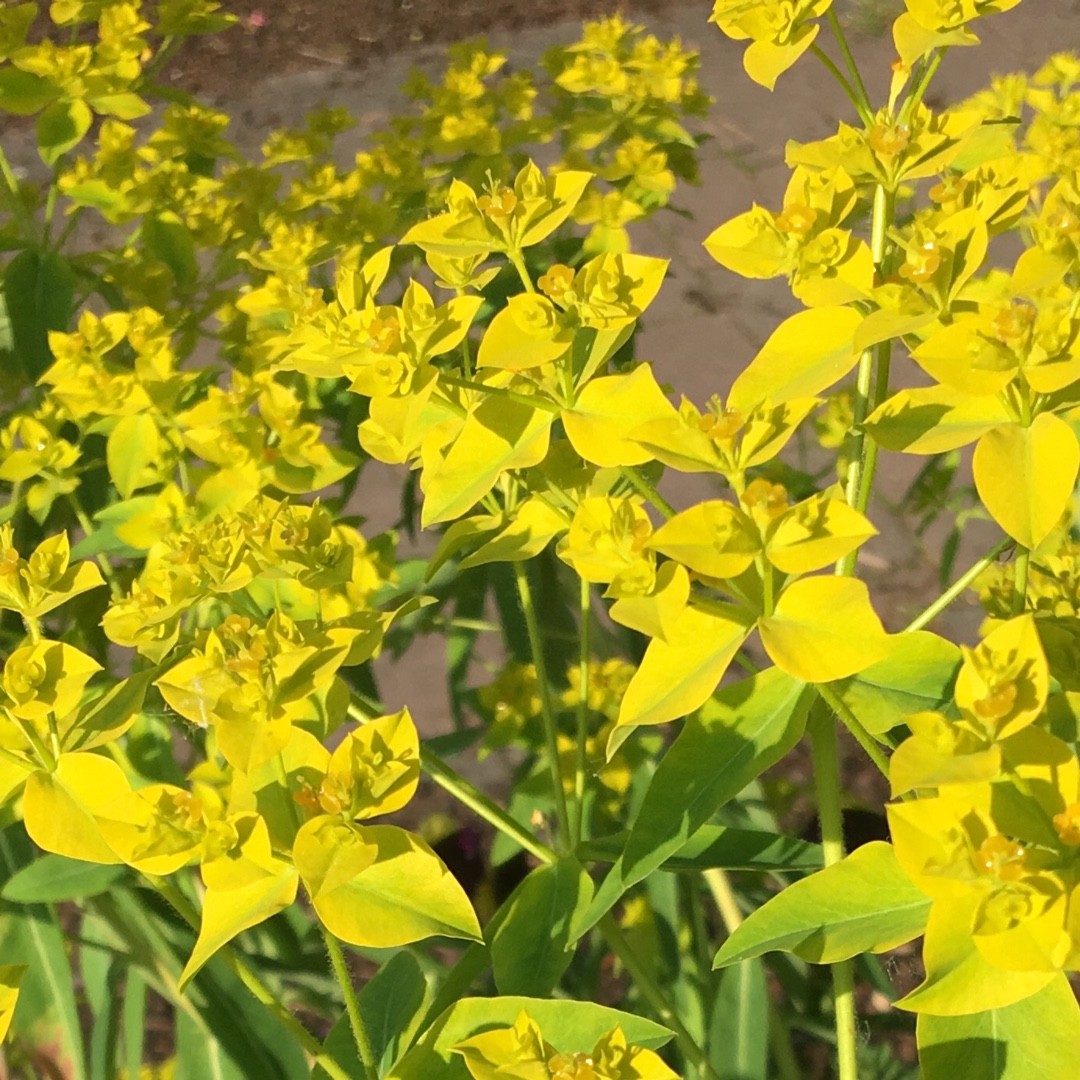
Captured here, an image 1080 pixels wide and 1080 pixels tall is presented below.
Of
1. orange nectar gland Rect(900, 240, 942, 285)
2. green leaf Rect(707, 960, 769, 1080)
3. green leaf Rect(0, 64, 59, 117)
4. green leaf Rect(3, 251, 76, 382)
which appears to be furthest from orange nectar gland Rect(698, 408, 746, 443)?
green leaf Rect(0, 64, 59, 117)

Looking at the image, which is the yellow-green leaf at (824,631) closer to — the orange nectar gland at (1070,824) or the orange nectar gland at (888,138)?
the orange nectar gland at (1070,824)

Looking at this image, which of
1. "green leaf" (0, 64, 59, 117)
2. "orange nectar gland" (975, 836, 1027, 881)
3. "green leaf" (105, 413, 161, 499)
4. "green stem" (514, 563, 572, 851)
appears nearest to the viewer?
"orange nectar gland" (975, 836, 1027, 881)

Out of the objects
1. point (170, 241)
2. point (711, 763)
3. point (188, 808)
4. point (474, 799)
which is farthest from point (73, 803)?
point (170, 241)

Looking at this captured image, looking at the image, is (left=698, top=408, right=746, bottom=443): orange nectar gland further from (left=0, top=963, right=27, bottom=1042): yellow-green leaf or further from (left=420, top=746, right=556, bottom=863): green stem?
(left=0, top=963, right=27, bottom=1042): yellow-green leaf

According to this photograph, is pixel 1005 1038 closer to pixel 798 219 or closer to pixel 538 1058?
pixel 538 1058

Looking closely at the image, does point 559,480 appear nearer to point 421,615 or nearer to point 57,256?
point 421,615

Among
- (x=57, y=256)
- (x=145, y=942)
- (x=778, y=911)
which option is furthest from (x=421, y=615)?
(x=778, y=911)
